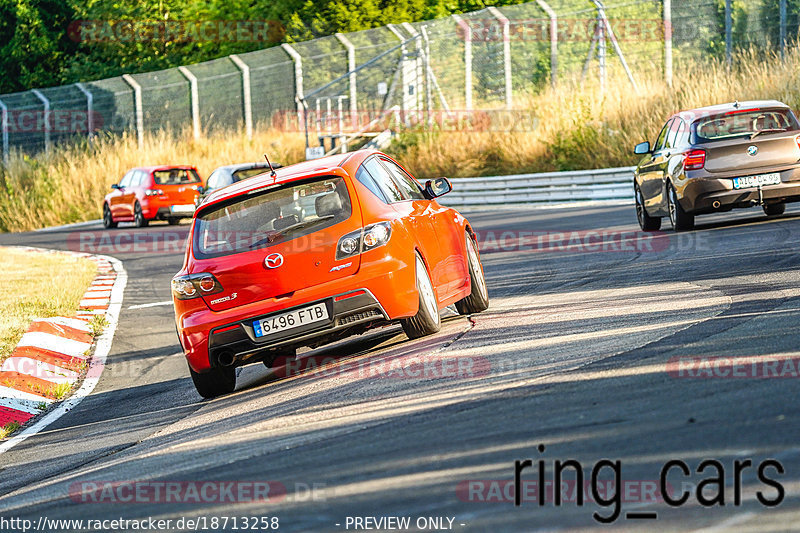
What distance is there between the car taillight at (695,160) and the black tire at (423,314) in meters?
7.31

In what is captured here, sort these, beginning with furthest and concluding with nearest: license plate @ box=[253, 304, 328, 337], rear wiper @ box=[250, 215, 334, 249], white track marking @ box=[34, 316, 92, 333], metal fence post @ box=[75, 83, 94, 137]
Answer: metal fence post @ box=[75, 83, 94, 137], white track marking @ box=[34, 316, 92, 333], rear wiper @ box=[250, 215, 334, 249], license plate @ box=[253, 304, 328, 337]

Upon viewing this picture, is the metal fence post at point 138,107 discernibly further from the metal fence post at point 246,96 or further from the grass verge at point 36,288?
the grass verge at point 36,288

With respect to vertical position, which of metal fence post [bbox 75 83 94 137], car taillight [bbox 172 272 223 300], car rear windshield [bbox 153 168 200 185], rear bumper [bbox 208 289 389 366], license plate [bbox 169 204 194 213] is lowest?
license plate [bbox 169 204 194 213]

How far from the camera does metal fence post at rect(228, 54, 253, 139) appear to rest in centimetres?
4228

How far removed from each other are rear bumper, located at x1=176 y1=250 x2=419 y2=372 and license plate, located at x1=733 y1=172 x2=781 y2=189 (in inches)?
314

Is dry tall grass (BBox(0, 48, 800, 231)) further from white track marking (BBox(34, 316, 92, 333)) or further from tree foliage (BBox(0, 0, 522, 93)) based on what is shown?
tree foliage (BBox(0, 0, 522, 93))

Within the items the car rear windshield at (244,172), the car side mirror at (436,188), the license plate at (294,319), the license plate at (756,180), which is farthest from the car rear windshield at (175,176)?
the license plate at (294,319)

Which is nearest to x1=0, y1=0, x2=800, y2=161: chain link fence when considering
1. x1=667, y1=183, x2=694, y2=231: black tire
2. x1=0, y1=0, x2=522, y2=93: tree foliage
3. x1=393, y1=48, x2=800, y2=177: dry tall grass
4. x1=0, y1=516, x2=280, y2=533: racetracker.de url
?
x1=393, y1=48, x2=800, y2=177: dry tall grass

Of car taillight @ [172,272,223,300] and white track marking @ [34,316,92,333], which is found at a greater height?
car taillight @ [172,272,223,300]

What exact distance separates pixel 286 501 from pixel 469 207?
25.4 m

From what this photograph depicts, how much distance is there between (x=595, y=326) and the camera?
956cm

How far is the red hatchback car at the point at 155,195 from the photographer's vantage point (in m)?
33.5

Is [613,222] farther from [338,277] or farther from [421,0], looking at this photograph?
[421,0]

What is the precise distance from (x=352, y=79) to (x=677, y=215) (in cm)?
2459
